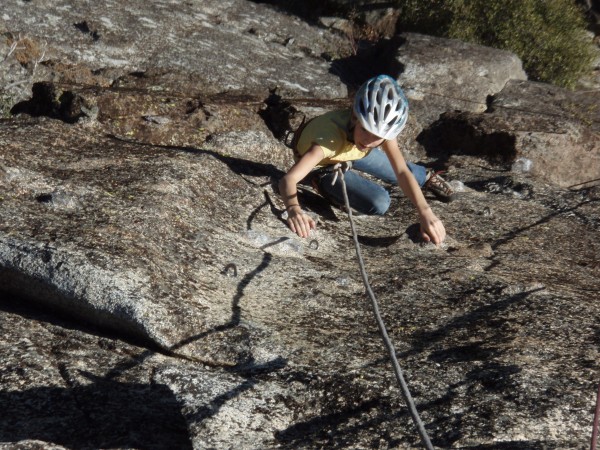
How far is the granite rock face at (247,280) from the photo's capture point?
3.40 metres

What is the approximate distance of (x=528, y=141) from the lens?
7156 millimetres

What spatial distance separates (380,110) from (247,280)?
1.33 meters

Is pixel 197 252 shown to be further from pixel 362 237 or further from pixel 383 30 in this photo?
pixel 383 30

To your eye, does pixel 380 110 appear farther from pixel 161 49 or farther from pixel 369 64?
pixel 369 64

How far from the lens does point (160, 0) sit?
8586 millimetres

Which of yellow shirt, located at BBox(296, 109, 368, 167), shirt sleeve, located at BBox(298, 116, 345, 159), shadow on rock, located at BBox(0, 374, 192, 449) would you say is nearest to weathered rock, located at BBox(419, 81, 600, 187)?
yellow shirt, located at BBox(296, 109, 368, 167)

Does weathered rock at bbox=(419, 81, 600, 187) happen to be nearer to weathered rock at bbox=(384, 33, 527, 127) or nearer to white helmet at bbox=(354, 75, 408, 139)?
weathered rock at bbox=(384, 33, 527, 127)

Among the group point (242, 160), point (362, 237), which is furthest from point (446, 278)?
point (242, 160)

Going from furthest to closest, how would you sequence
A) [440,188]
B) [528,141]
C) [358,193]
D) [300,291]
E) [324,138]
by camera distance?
[528,141] < [440,188] < [358,193] < [324,138] < [300,291]

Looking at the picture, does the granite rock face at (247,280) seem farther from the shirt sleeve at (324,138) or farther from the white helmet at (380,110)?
the white helmet at (380,110)

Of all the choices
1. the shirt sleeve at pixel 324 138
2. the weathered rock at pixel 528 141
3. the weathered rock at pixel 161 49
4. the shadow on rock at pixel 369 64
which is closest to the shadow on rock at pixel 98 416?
the shirt sleeve at pixel 324 138

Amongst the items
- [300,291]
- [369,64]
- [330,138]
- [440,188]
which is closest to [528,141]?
[440,188]

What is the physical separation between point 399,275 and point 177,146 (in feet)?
6.52

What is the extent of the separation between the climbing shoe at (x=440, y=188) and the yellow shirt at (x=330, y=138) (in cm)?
79
